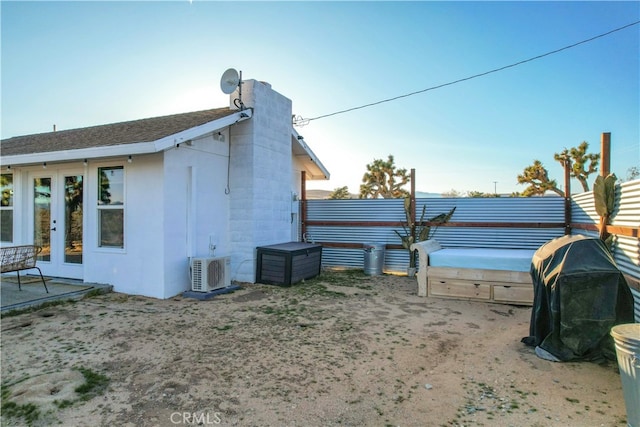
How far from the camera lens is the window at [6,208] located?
312 inches

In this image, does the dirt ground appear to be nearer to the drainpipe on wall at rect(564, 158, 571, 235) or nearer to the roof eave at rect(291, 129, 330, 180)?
the drainpipe on wall at rect(564, 158, 571, 235)

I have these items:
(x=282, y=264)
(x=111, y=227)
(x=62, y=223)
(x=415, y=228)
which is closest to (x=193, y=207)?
(x=111, y=227)

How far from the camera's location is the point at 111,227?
22.0 feet

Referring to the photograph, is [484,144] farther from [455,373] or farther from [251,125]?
[455,373]

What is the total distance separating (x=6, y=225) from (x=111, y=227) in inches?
136

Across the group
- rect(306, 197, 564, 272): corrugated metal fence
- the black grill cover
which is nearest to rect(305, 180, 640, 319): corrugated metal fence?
rect(306, 197, 564, 272): corrugated metal fence

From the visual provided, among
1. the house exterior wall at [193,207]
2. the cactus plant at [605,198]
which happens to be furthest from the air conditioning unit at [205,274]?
the cactus plant at [605,198]

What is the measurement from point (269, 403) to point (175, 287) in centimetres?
437

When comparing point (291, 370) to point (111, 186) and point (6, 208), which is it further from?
point (6, 208)

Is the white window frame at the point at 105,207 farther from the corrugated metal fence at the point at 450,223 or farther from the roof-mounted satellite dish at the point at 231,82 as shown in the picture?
the corrugated metal fence at the point at 450,223

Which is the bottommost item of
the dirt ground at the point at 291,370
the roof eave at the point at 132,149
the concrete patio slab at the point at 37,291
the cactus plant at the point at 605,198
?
the dirt ground at the point at 291,370

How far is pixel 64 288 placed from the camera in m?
6.27

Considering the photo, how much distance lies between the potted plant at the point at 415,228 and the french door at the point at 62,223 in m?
7.33

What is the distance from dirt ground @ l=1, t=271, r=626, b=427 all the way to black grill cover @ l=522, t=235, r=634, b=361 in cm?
21
